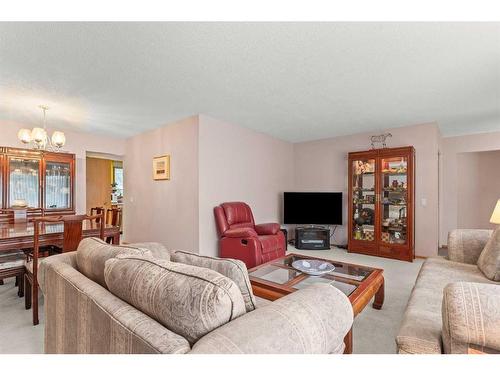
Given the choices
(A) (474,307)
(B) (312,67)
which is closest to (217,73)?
(B) (312,67)

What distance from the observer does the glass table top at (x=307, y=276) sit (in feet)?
6.47

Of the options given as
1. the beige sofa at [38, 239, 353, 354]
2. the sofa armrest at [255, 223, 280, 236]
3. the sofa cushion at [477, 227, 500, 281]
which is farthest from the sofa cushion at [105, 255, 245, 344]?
the sofa armrest at [255, 223, 280, 236]

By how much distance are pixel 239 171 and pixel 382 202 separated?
2468mm

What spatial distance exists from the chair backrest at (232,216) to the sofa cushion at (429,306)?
7.96 feet

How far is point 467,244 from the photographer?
2289 millimetres

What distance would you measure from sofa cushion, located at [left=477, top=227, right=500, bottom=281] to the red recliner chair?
2.15 meters

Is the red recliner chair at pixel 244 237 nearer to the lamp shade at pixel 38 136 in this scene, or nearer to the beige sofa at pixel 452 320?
the beige sofa at pixel 452 320

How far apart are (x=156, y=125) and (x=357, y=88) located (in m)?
3.10

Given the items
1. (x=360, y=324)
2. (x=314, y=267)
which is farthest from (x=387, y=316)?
(x=314, y=267)

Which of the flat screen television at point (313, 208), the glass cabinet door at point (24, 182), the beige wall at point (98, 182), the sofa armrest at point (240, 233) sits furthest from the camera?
the beige wall at point (98, 182)

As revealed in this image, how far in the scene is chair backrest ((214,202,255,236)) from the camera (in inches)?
146

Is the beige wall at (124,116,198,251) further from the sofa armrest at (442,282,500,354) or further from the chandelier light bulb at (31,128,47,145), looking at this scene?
the sofa armrest at (442,282,500,354)

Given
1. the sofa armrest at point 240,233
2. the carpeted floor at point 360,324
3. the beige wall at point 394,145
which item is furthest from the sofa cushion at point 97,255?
the beige wall at point 394,145

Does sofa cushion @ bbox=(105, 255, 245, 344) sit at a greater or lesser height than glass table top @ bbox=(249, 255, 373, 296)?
greater
